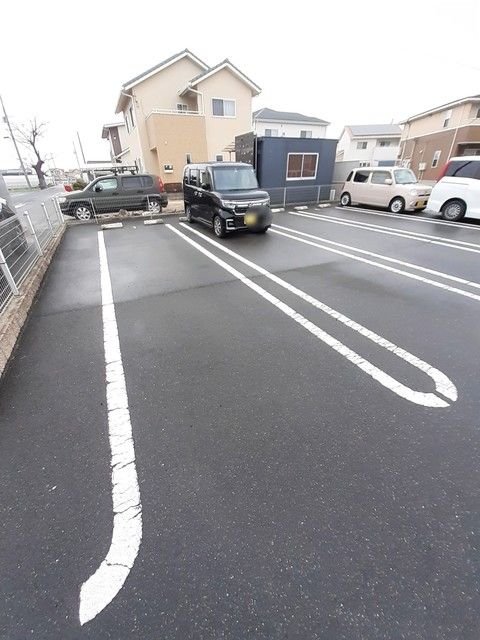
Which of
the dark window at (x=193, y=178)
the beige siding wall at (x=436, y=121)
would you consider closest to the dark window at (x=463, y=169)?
the dark window at (x=193, y=178)

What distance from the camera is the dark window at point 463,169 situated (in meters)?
8.92

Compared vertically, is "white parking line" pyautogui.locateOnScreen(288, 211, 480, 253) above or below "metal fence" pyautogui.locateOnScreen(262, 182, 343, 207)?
below

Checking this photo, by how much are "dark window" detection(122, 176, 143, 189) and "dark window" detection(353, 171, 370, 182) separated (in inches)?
347

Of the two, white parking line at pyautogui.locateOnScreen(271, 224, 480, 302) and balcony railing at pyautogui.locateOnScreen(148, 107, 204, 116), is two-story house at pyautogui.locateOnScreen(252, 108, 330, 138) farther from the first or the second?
white parking line at pyautogui.locateOnScreen(271, 224, 480, 302)

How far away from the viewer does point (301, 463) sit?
75.2 inches

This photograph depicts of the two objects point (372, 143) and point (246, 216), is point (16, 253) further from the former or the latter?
point (372, 143)

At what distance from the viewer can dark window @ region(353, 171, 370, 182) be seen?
1180 centimetres

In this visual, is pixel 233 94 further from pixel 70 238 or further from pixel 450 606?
pixel 450 606

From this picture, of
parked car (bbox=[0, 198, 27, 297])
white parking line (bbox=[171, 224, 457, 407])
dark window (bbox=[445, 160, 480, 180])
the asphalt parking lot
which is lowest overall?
white parking line (bbox=[171, 224, 457, 407])

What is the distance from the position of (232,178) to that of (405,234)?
5.07 metres

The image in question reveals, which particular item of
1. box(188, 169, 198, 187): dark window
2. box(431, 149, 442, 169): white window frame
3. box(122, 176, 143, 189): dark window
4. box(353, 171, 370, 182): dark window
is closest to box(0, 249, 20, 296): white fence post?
box(188, 169, 198, 187): dark window

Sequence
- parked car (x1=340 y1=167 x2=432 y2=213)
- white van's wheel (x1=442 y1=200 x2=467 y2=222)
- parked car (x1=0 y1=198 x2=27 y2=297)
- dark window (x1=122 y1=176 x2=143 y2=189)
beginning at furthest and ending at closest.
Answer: dark window (x1=122 y1=176 x2=143 y2=189) < parked car (x1=340 y1=167 x2=432 y2=213) < white van's wheel (x1=442 y1=200 x2=467 y2=222) < parked car (x1=0 y1=198 x2=27 y2=297)

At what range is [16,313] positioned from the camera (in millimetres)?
3557

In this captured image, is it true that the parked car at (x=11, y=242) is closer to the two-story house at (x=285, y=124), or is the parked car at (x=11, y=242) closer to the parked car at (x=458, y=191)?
the parked car at (x=458, y=191)
